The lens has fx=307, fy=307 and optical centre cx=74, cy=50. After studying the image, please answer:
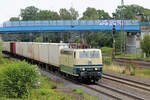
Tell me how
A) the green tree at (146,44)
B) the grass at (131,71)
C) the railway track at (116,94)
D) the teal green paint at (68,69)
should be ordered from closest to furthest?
the railway track at (116,94)
the teal green paint at (68,69)
the grass at (131,71)
the green tree at (146,44)

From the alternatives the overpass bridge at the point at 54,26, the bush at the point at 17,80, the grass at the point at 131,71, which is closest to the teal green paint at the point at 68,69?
the grass at the point at 131,71

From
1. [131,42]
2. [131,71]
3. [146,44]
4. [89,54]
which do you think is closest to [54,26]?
[131,42]

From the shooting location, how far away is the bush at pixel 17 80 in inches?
555

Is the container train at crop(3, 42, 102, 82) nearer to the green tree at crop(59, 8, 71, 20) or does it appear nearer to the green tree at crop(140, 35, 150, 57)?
the green tree at crop(140, 35, 150, 57)

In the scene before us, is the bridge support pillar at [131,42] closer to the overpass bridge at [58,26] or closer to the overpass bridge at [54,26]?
the overpass bridge at [58,26]

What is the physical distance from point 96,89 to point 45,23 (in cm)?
4585

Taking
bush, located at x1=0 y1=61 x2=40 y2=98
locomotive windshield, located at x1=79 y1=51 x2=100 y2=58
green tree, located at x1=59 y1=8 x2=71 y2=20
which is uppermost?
green tree, located at x1=59 y1=8 x2=71 y2=20

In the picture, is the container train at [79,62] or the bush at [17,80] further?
the container train at [79,62]

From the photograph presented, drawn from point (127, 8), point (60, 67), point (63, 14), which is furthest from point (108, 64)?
point (127, 8)

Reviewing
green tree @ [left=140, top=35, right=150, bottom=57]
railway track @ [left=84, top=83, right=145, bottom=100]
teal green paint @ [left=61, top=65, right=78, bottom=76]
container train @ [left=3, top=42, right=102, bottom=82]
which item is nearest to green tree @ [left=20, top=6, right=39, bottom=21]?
green tree @ [left=140, top=35, right=150, bottom=57]

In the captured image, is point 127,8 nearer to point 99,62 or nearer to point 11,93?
point 99,62

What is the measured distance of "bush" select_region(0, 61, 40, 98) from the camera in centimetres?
1410

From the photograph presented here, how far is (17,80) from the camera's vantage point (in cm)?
1432

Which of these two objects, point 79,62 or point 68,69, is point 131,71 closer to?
point 68,69
